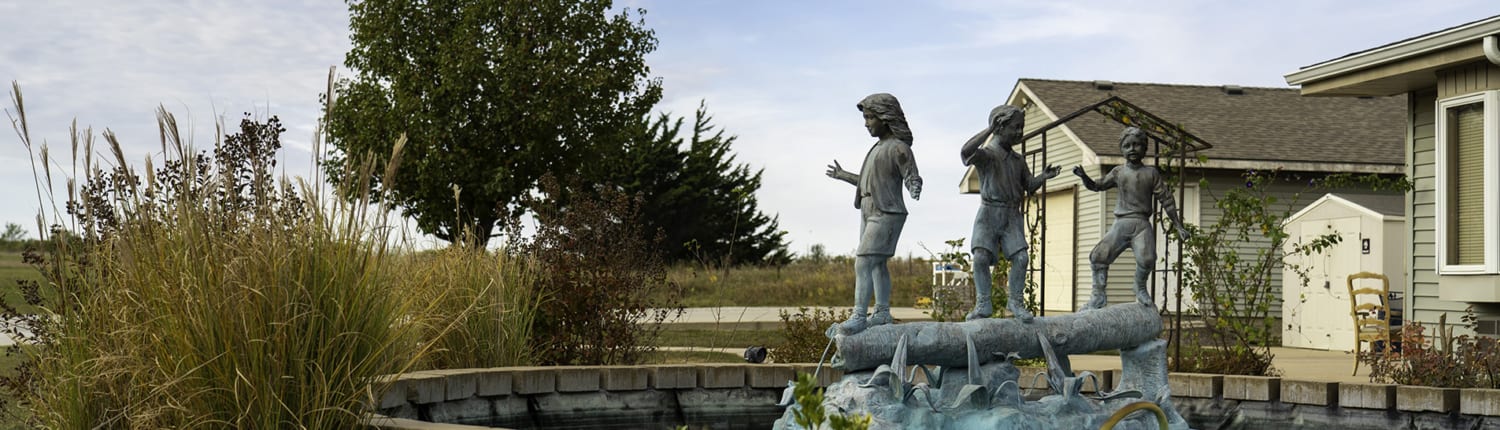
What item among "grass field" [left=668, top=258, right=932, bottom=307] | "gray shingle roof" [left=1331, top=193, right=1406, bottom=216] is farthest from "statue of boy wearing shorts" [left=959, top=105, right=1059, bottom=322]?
"grass field" [left=668, top=258, right=932, bottom=307]

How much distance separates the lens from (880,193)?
5070 millimetres

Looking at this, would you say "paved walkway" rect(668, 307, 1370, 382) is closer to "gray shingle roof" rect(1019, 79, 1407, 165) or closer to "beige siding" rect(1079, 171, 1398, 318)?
"beige siding" rect(1079, 171, 1398, 318)

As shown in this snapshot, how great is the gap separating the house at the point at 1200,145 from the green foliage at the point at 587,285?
344 inches

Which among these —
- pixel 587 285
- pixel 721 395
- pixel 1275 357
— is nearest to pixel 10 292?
pixel 587 285

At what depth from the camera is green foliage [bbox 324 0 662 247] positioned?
2178cm

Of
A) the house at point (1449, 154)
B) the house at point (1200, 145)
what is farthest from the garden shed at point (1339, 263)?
the house at point (1200, 145)

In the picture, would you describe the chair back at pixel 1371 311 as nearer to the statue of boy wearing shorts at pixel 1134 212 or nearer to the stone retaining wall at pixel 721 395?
the stone retaining wall at pixel 721 395

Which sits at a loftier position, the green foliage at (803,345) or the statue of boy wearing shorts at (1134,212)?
the statue of boy wearing shorts at (1134,212)

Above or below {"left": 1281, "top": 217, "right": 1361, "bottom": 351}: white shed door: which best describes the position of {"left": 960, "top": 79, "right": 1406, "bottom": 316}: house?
above

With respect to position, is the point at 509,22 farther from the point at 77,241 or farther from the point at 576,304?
the point at 77,241

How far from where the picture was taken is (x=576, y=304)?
7879 mm

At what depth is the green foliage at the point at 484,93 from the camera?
2178 cm

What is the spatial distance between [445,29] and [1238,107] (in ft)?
41.8

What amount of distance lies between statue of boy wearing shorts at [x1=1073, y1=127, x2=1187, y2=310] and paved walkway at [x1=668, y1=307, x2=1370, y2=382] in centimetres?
198
